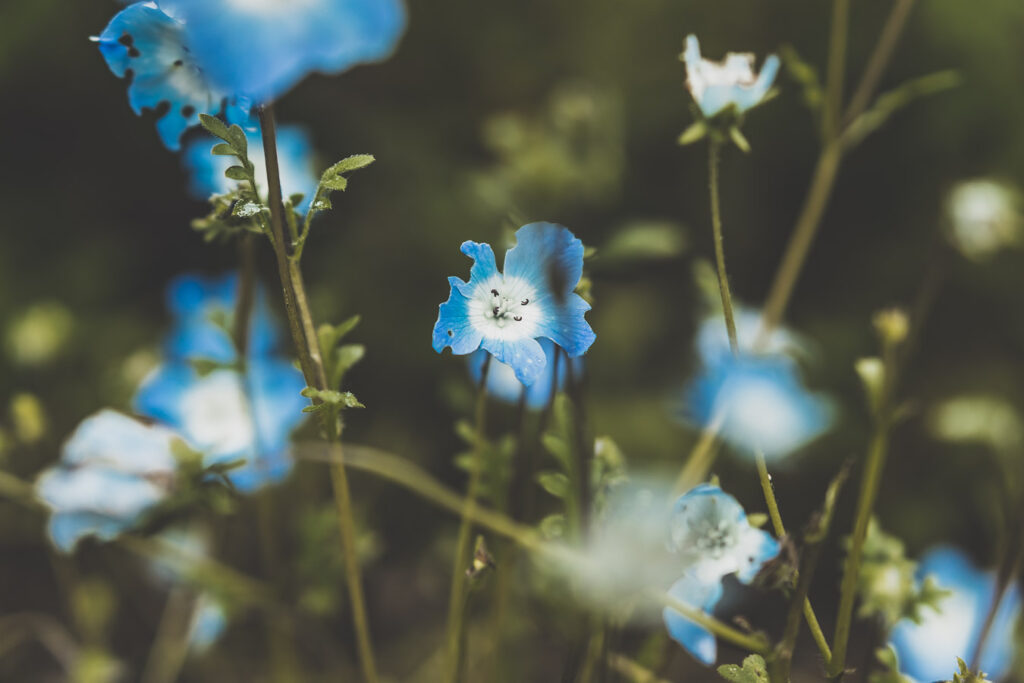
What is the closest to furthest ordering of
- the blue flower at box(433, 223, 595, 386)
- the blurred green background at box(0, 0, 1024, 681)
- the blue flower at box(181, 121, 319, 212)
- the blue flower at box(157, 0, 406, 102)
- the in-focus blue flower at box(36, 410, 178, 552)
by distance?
the blue flower at box(157, 0, 406, 102) < the blue flower at box(433, 223, 595, 386) < the in-focus blue flower at box(36, 410, 178, 552) < the blue flower at box(181, 121, 319, 212) < the blurred green background at box(0, 0, 1024, 681)

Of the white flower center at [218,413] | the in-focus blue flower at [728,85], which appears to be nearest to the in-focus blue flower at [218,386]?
the white flower center at [218,413]

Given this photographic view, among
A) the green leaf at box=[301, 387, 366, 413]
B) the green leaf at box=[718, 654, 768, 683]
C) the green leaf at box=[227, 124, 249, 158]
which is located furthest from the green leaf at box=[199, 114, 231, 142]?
the green leaf at box=[718, 654, 768, 683]

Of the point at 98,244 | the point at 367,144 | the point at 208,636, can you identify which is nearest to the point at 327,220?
the point at 367,144

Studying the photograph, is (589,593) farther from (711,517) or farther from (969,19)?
(969,19)

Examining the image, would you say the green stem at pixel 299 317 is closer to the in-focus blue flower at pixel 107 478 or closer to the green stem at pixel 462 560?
the green stem at pixel 462 560

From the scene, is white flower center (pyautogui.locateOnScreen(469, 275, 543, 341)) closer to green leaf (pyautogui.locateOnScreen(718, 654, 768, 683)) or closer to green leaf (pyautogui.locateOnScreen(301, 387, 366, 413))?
green leaf (pyautogui.locateOnScreen(301, 387, 366, 413))

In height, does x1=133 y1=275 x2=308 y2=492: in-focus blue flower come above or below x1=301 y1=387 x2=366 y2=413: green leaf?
above

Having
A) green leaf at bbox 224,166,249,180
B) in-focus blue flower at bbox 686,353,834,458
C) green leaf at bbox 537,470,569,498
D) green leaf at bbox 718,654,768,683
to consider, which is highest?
in-focus blue flower at bbox 686,353,834,458
